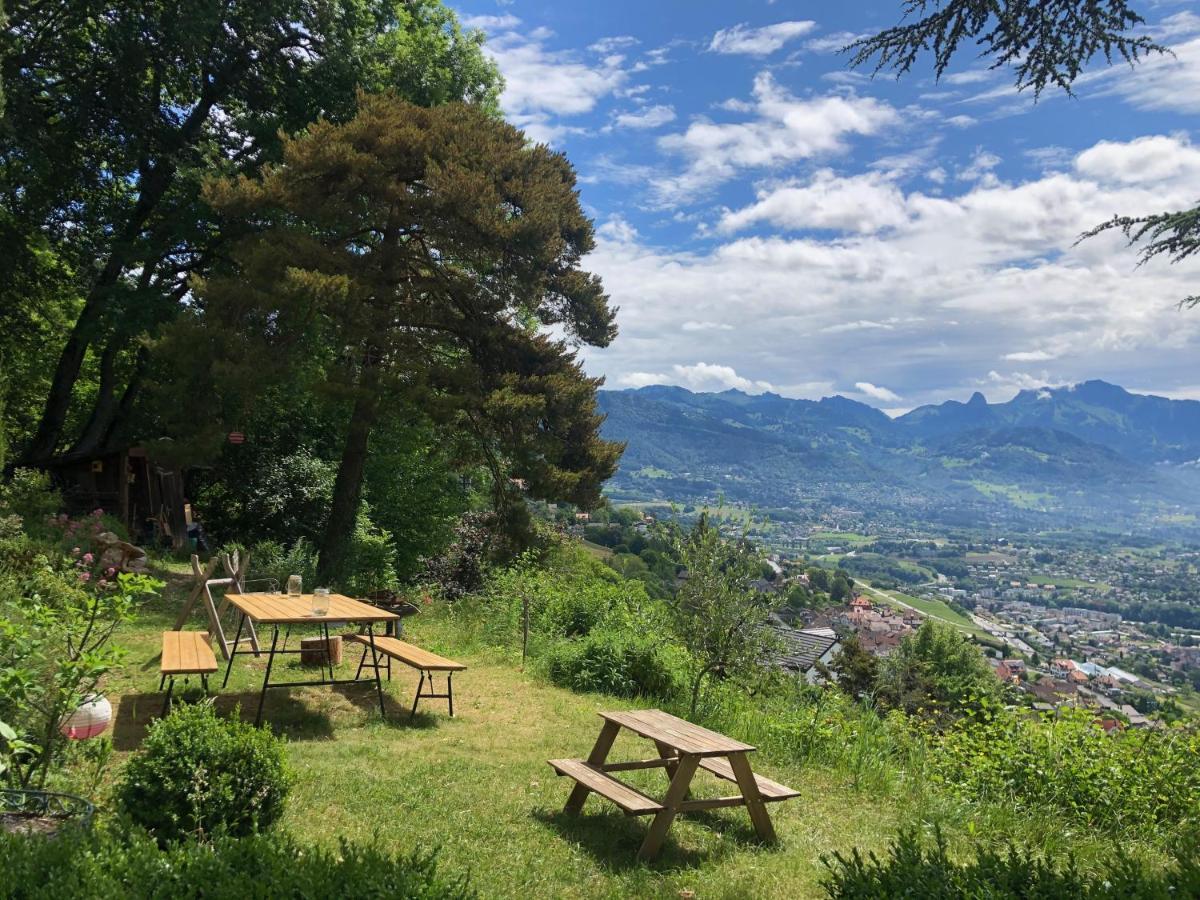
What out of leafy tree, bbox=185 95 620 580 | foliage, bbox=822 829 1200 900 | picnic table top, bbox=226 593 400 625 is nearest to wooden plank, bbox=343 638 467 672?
picnic table top, bbox=226 593 400 625

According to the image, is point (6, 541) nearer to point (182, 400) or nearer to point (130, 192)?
point (182, 400)

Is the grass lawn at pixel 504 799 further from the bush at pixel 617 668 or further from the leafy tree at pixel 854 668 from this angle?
the leafy tree at pixel 854 668

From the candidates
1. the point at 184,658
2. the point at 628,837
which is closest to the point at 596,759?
the point at 628,837

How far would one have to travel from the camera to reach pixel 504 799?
234 inches

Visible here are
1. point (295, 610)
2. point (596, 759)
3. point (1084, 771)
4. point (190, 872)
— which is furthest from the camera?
point (295, 610)

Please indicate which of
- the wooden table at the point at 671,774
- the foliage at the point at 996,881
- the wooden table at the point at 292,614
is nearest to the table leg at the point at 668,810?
the wooden table at the point at 671,774

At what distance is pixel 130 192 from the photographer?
70.7 feet

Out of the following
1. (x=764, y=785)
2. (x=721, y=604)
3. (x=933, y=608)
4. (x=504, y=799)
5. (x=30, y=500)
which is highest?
(x=30, y=500)

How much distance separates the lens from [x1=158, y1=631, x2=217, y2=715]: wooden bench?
6.57 m

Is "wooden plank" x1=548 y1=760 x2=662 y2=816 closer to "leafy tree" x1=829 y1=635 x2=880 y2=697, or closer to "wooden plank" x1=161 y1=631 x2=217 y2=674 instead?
"wooden plank" x1=161 y1=631 x2=217 y2=674

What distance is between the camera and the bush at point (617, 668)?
32.3 feet

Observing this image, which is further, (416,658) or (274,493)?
(274,493)

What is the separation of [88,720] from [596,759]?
3.38 m

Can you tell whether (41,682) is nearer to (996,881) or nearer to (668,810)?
(668,810)
